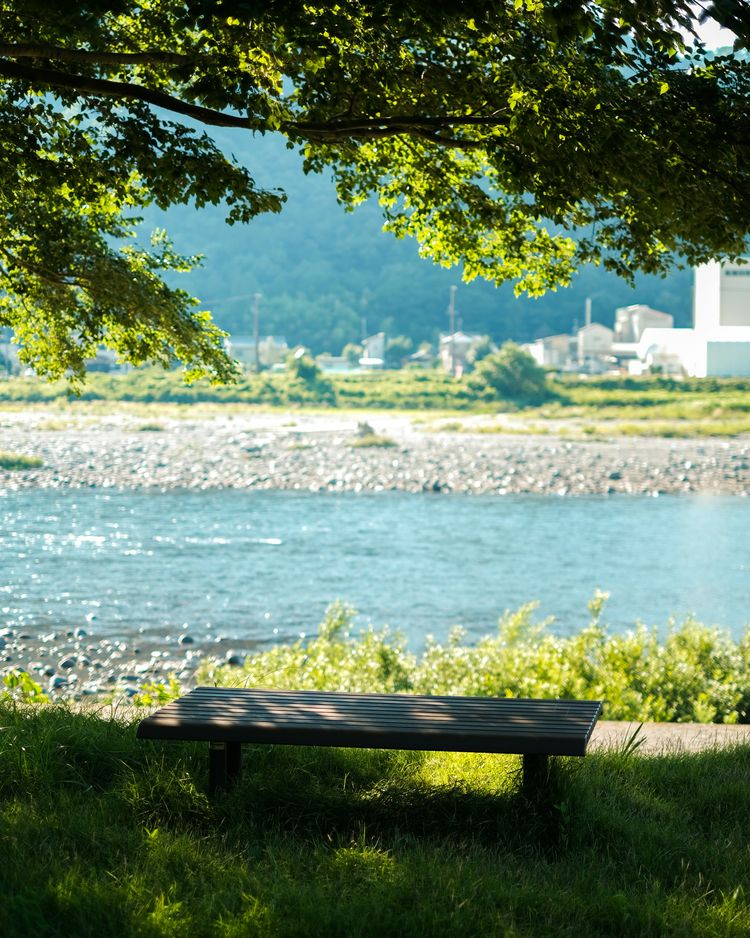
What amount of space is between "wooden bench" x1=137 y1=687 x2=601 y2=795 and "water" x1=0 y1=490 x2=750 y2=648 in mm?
11960

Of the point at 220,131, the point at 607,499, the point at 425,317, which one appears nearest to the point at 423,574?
the point at 607,499

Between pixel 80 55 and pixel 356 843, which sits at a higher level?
pixel 80 55

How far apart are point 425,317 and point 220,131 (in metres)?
24.9

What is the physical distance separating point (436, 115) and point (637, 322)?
66.9 meters

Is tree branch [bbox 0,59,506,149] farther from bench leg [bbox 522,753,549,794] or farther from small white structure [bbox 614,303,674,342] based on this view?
small white structure [bbox 614,303,674,342]

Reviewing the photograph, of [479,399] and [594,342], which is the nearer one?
[479,399]

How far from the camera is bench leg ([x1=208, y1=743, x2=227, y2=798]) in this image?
13.0 feet

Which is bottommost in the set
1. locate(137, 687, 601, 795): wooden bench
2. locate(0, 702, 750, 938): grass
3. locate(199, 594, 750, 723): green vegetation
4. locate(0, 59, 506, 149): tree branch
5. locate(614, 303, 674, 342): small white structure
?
locate(199, 594, 750, 723): green vegetation

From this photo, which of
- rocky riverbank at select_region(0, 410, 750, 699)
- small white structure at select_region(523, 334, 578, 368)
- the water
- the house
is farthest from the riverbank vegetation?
the water

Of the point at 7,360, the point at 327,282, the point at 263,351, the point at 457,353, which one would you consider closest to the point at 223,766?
the point at 7,360

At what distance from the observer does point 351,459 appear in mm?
42812

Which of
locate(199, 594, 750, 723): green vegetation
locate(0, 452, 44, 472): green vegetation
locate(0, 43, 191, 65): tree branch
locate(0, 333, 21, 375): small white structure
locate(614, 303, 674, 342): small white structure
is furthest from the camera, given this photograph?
locate(614, 303, 674, 342): small white structure

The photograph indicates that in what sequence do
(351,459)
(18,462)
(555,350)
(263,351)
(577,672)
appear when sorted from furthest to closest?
(263,351) < (555,350) < (351,459) < (18,462) < (577,672)

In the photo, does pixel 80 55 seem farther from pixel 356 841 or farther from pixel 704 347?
pixel 704 347
